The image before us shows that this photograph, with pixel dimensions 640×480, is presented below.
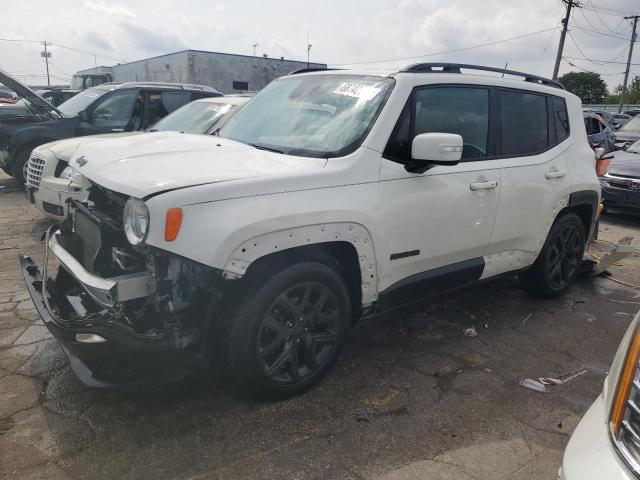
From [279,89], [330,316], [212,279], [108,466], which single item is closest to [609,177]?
[279,89]

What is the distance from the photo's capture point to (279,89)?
13.2 feet

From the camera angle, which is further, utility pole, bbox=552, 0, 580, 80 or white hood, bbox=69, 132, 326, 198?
utility pole, bbox=552, 0, 580, 80

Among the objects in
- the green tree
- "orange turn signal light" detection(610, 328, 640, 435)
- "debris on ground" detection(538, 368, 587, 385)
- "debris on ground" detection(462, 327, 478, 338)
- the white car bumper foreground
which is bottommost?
"debris on ground" detection(538, 368, 587, 385)

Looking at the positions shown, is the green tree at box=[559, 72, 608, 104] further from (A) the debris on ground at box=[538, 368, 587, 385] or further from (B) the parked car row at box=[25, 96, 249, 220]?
(A) the debris on ground at box=[538, 368, 587, 385]

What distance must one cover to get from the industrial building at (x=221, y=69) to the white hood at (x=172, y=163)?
25381 millimetres

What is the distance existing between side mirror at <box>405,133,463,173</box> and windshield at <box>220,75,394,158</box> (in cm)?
34

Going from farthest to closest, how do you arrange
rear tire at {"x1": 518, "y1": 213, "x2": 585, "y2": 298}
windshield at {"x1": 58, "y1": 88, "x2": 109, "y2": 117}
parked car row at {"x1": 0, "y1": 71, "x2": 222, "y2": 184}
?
windshield at {"x1": 58, "y1": 88, "x2": 109, "y2": 117} → parked car row at {"x1": 0, "y1": 71, "x2": 222, "y2": 184} → rear tire at {"x1": 518, "y1": 213, "x2": 585, "y2": 298}

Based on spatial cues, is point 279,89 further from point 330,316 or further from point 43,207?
point 43,207

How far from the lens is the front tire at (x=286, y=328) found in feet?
8.77

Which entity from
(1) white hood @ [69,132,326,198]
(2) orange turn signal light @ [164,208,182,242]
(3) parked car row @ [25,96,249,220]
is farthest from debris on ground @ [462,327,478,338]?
(3) parked car row @ [25,96,249,220]

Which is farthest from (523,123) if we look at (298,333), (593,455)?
(593,455)

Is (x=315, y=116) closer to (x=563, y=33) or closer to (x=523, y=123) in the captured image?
(x=523, y=123)

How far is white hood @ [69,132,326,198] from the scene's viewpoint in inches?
101

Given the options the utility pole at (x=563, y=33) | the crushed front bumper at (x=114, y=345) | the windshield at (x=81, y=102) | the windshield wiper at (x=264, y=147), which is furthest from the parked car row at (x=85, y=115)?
the utility pole at (x=563, y=33)
